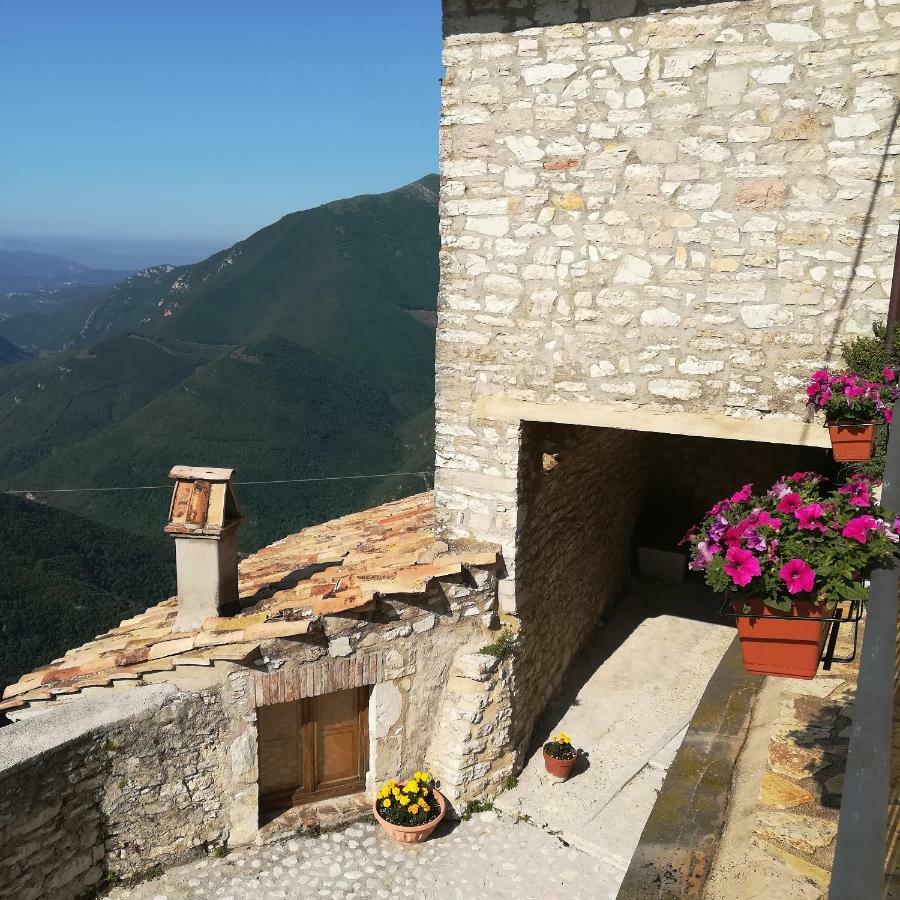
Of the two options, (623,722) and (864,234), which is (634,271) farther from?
(623,722)

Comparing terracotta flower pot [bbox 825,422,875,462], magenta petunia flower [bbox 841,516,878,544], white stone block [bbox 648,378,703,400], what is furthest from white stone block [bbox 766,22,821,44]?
magenta petunia flower [bbox 841,516,878,544]

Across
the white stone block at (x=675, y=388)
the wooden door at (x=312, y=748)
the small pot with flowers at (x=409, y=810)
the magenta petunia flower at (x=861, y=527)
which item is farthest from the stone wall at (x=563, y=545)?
the magenta petunia flower at (x=861, y=527)

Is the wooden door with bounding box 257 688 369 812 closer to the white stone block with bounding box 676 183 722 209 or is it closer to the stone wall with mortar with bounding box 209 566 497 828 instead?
the stone wall with mortar with bounding box 209 566 497 828

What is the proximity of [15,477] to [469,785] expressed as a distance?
69.8 meters

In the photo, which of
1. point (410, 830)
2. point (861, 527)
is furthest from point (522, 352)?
point (410, 830)

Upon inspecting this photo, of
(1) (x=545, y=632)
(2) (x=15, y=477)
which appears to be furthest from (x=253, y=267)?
(1) (x=545, y=632)

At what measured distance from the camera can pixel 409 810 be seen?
6.70 metres

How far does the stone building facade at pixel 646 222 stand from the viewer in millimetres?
5133

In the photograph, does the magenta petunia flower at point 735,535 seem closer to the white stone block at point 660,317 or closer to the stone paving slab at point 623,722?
the white stone block at point 660,317

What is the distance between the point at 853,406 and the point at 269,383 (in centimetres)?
6884

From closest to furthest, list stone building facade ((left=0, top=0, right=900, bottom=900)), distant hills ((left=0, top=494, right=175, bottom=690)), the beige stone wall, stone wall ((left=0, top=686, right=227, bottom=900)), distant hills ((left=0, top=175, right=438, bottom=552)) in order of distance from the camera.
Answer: the beige stone wall → stone building facade ((left=0, top=0, right=900, bottom=900)) → stone wall ((left=0, top=686, right=227, bottom=900)) → distant hills ((left=0, top=494, right=175, bottom=690)) → distant hills ((left=0, top=175, right=438, bottom=552))

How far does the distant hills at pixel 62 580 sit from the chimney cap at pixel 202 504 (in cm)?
1794

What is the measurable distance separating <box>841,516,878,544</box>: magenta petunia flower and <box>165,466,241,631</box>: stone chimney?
15.4ft

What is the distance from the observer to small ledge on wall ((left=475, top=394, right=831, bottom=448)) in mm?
5586
